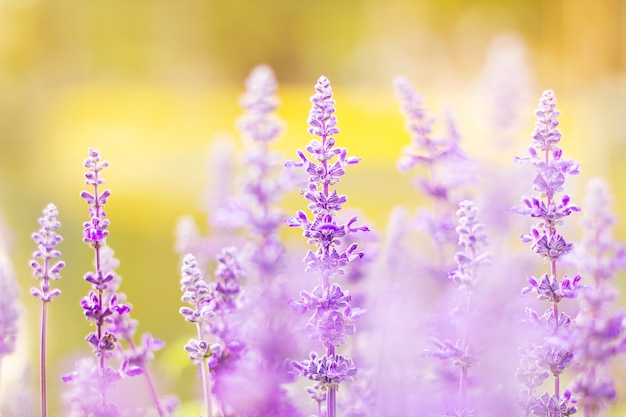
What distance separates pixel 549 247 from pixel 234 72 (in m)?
4.35

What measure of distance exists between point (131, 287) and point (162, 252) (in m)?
0.39

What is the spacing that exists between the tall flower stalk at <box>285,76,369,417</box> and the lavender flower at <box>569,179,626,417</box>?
0.14m

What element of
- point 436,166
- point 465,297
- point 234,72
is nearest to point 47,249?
point 465,297

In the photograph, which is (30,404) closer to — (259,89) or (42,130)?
(259,89)

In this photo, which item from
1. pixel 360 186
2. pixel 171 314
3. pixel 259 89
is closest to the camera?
pixel 259 89

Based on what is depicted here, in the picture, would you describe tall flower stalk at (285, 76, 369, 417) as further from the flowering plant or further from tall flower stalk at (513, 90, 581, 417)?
tall flower stalk at (513, 90, 581, 417)

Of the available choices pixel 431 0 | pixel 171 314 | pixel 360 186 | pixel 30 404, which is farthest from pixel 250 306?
pixel 431 0

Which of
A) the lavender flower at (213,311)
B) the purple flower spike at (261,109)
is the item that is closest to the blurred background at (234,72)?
the purple flower spike at (261,109)

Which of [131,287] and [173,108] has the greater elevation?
[173,108]

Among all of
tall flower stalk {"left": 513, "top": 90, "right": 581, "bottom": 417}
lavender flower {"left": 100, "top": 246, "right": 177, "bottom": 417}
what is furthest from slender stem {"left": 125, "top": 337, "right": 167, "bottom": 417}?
tall flower stalk {"left": 513, "top": 90, "right": 581, "bottom": 417}

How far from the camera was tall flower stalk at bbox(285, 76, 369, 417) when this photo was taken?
52cm

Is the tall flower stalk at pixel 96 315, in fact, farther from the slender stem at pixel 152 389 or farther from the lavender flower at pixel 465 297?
the lavender flower at pixel 465 297

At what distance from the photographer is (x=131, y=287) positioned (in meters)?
1.84

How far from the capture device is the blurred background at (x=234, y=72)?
363 cm
